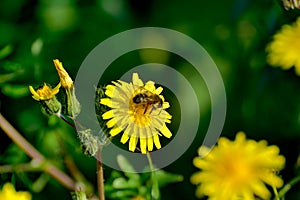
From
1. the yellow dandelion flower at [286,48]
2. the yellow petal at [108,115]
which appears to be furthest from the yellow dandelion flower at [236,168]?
the yellow petal at [108,115]

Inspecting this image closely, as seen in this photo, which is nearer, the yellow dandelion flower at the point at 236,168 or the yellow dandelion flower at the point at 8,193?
the yellow dandelion flower at the point at 8,193

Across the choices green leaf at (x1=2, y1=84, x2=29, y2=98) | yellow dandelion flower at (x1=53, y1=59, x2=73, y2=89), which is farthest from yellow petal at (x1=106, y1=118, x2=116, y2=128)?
green leaf at (x1=2, y1=84, x2=29, y2=98)

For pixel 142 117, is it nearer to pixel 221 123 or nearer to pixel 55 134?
pixel 55 134

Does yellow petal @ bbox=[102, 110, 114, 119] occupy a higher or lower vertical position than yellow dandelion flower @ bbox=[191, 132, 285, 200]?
lower

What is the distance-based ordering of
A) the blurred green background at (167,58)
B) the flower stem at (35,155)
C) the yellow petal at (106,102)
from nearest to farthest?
the yellow petal at (106,102) < the flower stem at (35,155) < the blurred green background at (167,58)

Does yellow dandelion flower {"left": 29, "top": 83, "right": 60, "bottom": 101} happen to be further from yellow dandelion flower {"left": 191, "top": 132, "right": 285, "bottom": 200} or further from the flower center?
yellow dandelion flower {"left": 191, "top": 132, "right": 285, "bottom": 200}

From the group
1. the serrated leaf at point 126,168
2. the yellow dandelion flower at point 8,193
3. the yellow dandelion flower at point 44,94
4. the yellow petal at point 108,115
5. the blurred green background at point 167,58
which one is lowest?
the yellow dandelion flower at point 8,193

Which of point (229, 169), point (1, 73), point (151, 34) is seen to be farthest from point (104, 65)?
point (229, 169)

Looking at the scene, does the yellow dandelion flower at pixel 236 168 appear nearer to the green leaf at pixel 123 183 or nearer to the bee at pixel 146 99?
the green leaf at pixel 123 183

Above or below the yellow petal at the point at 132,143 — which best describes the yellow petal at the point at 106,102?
above
